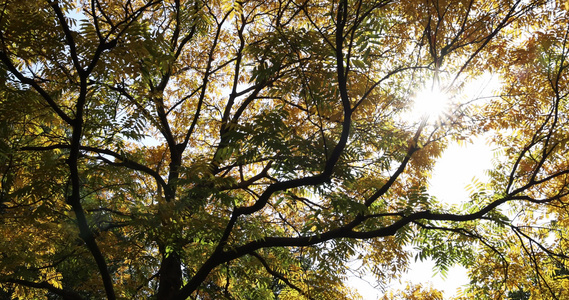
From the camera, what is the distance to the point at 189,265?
7922mm

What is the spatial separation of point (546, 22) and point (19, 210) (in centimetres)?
876

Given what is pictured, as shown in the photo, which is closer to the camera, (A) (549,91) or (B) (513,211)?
(A) (549,91)

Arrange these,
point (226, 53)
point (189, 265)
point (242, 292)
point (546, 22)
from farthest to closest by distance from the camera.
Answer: point (226, 53) < point (242, 292) < point (189, 265) < point (546, 22)

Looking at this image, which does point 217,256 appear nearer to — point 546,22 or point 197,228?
point 197,228

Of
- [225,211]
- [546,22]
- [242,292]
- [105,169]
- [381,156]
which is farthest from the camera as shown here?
[242,292]

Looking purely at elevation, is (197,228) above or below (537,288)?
below

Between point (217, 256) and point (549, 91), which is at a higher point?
point (549, 91)

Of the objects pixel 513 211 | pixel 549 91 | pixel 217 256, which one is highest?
pixel 549 91

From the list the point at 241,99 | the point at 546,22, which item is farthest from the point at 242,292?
the point at 546,22

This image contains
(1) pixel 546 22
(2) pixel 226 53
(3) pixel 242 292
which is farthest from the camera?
(2) pixel 226 53

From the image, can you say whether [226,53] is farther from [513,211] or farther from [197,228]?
[513,211]

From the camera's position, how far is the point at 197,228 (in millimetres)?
5438

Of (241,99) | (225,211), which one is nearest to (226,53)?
(241,99)

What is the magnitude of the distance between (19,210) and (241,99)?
4947mm
